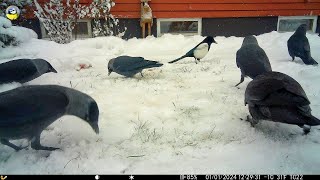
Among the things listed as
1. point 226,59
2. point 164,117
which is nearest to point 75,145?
point 164,117

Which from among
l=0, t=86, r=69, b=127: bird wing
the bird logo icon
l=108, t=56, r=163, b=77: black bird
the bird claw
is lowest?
the bird claw

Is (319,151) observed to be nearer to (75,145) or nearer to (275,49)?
(75,145)

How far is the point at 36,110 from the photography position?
2.85m

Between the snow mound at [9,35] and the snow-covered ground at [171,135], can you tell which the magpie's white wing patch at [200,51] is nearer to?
the snow-covered ground at [171,135]

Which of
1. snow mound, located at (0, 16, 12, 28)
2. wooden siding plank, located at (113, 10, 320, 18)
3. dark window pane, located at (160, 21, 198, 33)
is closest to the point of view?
snow mound, located at (0, 16, 12, 28)

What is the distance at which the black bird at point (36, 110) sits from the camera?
278 centimetres

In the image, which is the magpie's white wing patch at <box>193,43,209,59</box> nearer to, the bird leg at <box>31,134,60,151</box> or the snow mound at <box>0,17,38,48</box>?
the snow mound at <box>0,17,38,48</box>

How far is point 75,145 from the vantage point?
3143mm

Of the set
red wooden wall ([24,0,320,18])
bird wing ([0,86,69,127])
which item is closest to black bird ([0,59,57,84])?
bird wing ([0,86,69,127])

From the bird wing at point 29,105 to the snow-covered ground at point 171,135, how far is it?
1.38 feet

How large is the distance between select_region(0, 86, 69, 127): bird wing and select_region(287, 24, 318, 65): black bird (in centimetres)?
580

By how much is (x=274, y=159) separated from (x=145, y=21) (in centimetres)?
816

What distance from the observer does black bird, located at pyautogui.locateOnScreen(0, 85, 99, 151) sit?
278cm

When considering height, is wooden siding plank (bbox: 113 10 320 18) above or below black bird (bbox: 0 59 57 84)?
above
